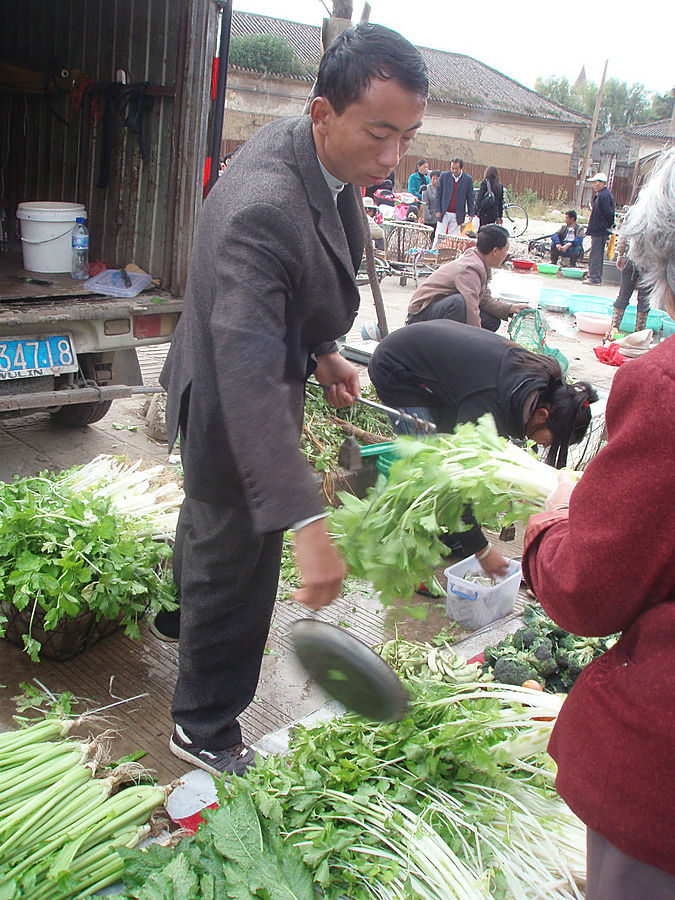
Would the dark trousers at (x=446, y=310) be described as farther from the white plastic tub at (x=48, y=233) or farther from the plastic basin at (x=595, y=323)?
the plastic basin at (x=595, y=323)

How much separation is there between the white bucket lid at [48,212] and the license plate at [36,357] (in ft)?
4.17

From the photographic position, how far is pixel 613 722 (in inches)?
51.7

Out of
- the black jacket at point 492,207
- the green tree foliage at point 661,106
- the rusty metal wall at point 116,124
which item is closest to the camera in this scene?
the rusty metal wall at point 116,124

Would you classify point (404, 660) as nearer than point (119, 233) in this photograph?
Yes

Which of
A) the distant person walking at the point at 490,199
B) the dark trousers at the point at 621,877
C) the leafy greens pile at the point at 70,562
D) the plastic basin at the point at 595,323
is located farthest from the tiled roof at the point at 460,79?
the dark trousers at the point at 621,877

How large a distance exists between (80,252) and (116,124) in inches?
37.8

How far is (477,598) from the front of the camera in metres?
3.89

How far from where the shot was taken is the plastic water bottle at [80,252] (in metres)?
5.21

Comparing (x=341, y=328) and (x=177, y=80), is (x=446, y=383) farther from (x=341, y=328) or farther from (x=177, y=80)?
(x=177, y=80)

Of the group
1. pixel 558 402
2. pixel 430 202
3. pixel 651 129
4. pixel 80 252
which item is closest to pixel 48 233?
pixel 80 252

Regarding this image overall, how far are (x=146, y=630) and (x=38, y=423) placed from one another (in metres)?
2.85

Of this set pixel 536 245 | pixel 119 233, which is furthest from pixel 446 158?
pixel 119 233

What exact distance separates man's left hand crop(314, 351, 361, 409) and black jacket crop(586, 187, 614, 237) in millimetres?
15121

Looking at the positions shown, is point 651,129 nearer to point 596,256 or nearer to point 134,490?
point 596,256
